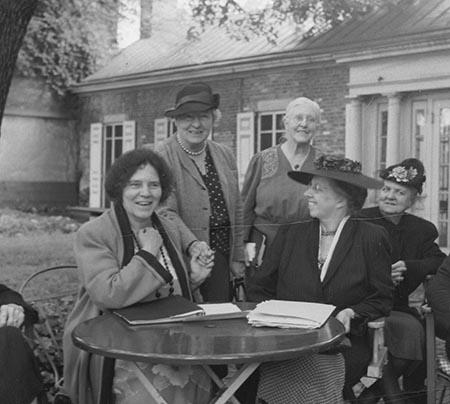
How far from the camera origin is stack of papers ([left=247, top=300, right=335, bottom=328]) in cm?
264

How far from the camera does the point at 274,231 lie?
3.94 meters

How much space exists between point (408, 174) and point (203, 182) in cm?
105

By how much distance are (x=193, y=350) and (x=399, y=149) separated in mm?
5522

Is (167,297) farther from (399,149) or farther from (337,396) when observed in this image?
(399,149)

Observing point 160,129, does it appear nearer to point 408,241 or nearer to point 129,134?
point 129,134

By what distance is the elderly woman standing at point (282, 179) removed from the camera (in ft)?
12.6

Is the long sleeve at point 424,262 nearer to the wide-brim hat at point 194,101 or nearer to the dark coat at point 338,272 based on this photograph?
the dark coat at point 338,272

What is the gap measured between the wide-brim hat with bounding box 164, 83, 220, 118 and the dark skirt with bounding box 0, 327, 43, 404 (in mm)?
1344

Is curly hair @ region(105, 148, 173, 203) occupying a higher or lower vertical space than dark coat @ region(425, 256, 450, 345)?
higher

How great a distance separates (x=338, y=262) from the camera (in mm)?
3191

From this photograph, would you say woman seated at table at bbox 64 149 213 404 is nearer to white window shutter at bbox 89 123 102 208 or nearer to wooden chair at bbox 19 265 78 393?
wooden chair at bbox 19 265 78 393

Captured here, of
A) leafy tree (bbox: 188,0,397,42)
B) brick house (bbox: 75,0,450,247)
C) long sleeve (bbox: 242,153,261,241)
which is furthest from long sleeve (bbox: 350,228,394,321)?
leafy tree (bbox: 188,0,397,42)

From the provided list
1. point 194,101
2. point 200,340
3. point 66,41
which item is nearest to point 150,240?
point 200,340

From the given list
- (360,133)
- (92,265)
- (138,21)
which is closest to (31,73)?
(138,21)
